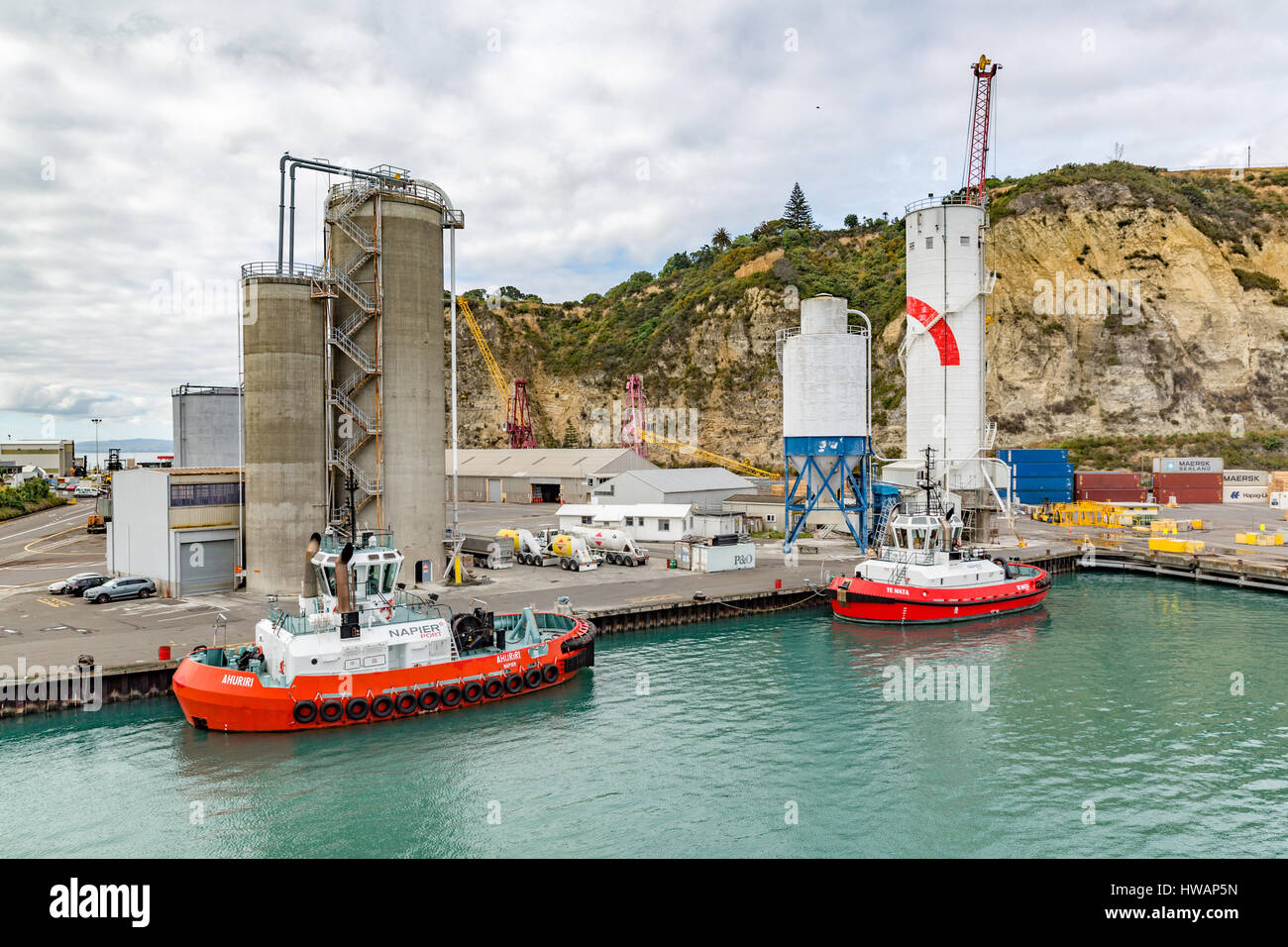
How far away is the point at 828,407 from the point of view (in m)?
49.3

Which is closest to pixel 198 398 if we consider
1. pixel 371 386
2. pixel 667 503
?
pixel 371 386

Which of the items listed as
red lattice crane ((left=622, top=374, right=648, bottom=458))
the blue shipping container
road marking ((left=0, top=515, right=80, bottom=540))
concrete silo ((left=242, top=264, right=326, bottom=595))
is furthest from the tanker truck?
red lattice crane ((left=622, top=374, right=648, bottom=458))

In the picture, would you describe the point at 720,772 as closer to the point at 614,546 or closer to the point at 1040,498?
the point at 614,546

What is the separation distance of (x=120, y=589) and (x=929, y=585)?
1362 inches

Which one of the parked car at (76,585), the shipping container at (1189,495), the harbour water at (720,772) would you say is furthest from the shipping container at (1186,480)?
the parked car at (76,585)

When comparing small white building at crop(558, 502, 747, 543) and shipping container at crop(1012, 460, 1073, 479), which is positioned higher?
shipping container at crop(1012, 460, 1073, 479)

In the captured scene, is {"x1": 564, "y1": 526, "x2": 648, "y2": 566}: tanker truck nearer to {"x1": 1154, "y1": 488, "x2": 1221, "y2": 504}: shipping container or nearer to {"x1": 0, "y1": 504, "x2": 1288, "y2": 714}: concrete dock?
{"x1": 0, "y1": 504, "x2": 1288, "y2": 714}: concrete dock

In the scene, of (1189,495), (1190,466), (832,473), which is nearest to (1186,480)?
(1190,466)

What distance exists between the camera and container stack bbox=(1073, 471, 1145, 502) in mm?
70938

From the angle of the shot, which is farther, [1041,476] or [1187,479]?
[1187,479]

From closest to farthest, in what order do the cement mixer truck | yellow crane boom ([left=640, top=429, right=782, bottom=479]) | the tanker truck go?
the cement mixer truck
the tanker truck
yellow crane boom ([left=640, top=429, right=782, bottom=479])

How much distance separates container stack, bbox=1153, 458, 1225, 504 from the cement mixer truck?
55.6m

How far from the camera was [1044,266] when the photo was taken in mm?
87125

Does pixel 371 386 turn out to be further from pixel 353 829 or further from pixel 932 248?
pixel 932 248
